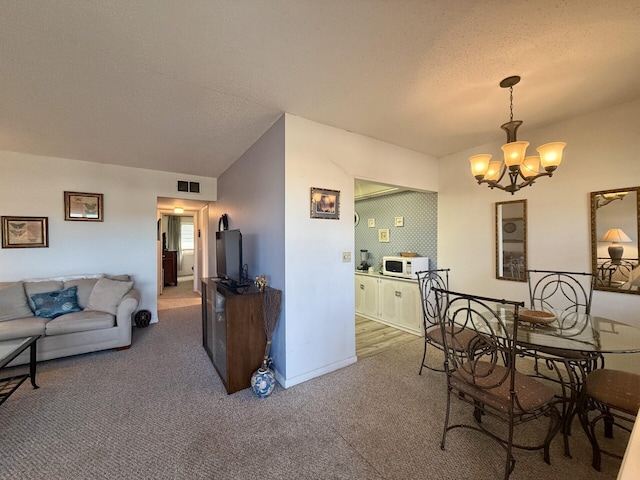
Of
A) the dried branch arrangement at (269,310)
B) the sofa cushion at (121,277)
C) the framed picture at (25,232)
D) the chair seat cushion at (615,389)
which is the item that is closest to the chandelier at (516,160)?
the chair seat cushion at (615,389)

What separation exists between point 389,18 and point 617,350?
231cm

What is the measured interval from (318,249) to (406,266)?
1.88 metres

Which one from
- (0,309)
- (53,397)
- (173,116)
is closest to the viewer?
(53,397)

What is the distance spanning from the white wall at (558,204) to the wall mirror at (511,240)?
7 centimetres

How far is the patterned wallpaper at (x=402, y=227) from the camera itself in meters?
4.10

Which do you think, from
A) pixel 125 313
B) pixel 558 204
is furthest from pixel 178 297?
pixel 558 204

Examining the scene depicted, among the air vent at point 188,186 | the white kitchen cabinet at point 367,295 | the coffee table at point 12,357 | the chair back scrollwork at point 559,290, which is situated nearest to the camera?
the coffee table at point 12,357

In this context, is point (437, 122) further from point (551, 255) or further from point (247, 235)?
point (247, 235)

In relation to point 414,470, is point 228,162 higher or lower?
higher

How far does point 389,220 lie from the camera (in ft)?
15.6

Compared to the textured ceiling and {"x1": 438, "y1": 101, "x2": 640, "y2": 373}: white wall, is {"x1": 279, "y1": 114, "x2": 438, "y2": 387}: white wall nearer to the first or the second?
the textured ceiling

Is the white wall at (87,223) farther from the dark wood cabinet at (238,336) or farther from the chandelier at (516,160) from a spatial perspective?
the chandelier at (516,160)

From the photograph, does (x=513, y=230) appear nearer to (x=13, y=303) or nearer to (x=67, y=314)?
(x=67, y=314)

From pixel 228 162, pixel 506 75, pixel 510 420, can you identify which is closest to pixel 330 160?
pixel 506 75
